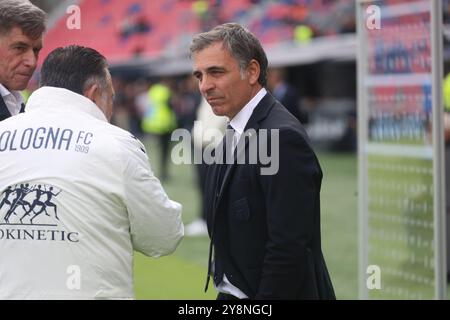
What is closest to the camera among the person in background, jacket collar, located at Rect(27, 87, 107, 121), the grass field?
jacket collar, located at Rect(27, 87, 107, 121)

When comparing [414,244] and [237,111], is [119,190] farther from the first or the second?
[414,244]

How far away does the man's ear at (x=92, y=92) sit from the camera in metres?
3.74

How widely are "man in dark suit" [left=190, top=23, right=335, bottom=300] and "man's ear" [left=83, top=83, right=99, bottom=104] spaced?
579mm

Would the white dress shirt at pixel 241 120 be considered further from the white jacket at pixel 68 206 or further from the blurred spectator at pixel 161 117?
the blurred spectator at pixel 161 117

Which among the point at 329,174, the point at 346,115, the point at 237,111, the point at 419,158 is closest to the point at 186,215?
the point at 329,174

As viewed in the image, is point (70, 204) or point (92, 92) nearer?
point (70, 204)

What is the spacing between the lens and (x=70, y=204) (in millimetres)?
3527

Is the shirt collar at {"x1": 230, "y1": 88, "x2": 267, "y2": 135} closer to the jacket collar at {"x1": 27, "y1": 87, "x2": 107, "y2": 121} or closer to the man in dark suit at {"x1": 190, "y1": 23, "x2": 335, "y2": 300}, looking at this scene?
the man in dark suit at {"x1": 190, "y1": 23, "x2": 335, "y2": 300}

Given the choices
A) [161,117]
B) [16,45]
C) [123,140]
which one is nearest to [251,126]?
[123,140]

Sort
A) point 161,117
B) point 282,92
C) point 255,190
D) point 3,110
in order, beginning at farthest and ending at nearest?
1. point 161,117
2. point 282,92
3. point 3,110
4. point 255,190

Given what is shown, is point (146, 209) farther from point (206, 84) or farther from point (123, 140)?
point (206, 84)

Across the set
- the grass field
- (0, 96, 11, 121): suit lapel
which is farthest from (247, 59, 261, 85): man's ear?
the grass field

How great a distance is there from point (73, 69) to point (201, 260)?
725cm

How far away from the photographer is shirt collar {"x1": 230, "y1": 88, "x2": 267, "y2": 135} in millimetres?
4164
